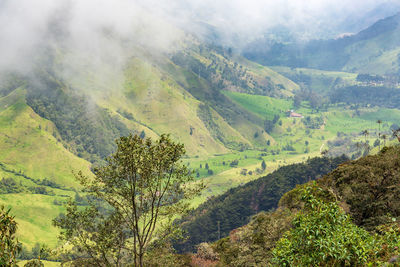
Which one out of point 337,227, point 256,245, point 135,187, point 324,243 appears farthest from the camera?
point 256,245

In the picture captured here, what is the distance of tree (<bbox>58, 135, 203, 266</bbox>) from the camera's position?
35969 mm

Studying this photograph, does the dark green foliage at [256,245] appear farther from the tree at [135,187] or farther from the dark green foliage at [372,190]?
the tree at [135,187]

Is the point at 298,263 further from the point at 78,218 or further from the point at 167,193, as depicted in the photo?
the point at 78,218

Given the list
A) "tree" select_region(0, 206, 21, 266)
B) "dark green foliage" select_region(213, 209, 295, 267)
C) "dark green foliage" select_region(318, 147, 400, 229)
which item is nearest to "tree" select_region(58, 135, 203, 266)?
"tree" select_region(0, 206, 21, 266)

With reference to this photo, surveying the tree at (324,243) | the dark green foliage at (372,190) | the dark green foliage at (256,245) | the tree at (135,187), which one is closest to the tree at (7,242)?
the tree at (135,187)

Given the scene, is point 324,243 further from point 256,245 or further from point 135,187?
point 256,245

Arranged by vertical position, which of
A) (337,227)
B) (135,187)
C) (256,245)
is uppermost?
(135,187)

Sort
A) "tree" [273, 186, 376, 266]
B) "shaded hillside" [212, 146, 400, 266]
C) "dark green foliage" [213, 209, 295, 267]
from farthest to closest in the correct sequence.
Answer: "dark green foliage" [213, 209, 295, 267] → "shaded hillside" [212, 146, 400, 266] → "tree" [273, 186, 376, 266]

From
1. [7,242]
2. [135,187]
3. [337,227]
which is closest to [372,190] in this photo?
[135,187]

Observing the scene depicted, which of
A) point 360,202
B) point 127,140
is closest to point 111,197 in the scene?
point 127,140

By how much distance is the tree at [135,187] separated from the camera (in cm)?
3597

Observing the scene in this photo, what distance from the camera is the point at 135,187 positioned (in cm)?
3812

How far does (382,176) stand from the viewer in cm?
7300

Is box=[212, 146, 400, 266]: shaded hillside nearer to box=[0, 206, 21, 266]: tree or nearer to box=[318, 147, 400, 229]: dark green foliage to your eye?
box=[318, 147, 400, 229]: dark green foliage
